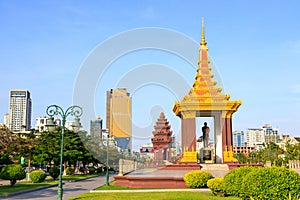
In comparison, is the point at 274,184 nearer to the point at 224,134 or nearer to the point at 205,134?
the point at 224,134

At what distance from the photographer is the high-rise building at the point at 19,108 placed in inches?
6908

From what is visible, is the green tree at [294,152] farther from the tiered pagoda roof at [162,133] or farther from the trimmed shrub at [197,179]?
the trimmed shrub at [197,179]

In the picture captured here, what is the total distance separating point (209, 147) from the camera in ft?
112

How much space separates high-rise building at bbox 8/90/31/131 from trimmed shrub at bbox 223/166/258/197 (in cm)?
17061

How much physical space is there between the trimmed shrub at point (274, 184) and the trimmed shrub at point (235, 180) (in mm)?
3585

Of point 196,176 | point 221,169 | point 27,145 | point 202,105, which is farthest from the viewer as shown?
point 27,145

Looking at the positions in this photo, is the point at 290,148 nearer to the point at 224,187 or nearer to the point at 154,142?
the point at 154,142

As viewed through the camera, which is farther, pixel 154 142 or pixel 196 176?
pixel 154 142

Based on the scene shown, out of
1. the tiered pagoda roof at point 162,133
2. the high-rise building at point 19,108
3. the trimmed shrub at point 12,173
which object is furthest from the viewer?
the high-rise building at point 19,108

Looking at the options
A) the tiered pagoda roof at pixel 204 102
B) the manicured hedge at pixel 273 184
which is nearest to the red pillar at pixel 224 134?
the tiered pagoda roof at pixel 204 102

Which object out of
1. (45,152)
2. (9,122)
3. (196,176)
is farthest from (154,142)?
(9,122)

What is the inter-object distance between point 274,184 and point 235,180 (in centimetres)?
468

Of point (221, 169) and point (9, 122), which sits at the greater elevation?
point (9, 122)

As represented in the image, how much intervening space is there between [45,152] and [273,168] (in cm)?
3065
